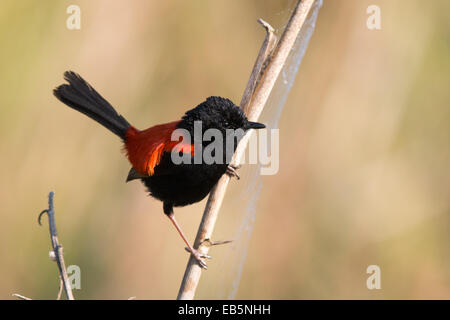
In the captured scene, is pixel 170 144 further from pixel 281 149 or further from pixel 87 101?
pixel 281 149

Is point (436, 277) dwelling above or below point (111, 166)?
below

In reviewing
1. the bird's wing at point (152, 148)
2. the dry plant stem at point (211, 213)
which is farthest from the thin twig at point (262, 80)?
the bird's wing at point (152, 148)

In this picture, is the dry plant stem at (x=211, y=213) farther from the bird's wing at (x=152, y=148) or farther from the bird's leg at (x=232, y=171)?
the bird's wing at (x=152, y=148)

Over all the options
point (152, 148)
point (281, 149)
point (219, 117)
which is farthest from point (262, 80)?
point (281, 149)

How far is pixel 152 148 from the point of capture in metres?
3.24

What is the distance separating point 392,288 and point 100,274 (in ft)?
7.91

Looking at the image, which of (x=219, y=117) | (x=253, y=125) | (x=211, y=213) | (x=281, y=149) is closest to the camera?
(x=211, y=213)

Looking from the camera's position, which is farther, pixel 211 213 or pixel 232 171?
pixel 232 171

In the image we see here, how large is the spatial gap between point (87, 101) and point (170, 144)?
78cm

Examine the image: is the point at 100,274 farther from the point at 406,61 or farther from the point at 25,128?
the point at 406,61

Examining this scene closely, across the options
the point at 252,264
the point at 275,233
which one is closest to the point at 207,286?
the point at 252,264

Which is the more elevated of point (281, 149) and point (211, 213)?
point (281, 149)

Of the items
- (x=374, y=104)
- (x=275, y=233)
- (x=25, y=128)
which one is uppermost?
(x=374, y=104)

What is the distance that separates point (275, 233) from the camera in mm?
4285
